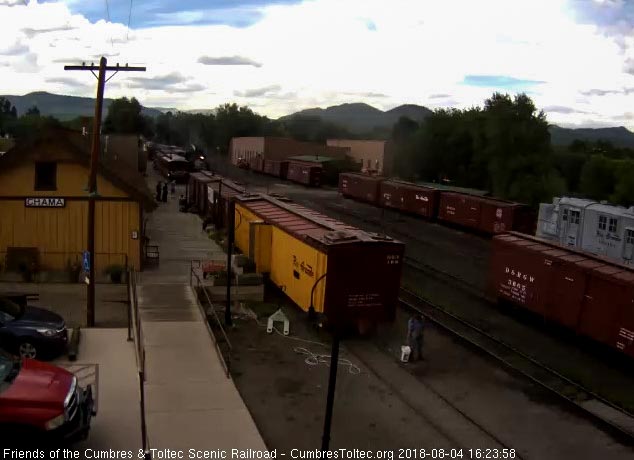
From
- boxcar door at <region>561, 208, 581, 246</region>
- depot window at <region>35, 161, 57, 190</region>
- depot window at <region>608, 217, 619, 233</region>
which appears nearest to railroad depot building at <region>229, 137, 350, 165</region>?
boxcar door at <region>561, 208, 581, 246</region>

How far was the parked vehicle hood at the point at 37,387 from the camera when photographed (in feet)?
→ 27.2

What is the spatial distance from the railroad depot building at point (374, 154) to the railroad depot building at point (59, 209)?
203ft

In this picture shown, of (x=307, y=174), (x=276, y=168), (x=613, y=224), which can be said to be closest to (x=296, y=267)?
(x=613, y=224)

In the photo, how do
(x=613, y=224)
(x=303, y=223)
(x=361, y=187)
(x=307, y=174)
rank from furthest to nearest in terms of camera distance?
(x=307, y=174)
(x=361, y=187)
(x=613, y=224)
(x=303, y=223)

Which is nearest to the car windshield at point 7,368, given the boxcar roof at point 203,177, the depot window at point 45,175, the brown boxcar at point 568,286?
the brown boxcar at point 568,286

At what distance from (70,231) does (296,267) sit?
31.3 feet

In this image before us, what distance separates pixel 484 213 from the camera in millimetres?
38719

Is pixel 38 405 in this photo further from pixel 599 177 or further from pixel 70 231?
pixel 599 177

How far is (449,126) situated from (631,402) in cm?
7144

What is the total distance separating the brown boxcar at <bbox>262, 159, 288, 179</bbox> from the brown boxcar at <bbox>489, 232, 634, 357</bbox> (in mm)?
59230

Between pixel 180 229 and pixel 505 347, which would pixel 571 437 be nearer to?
pixel 505 347

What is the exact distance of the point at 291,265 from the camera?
2012 cm

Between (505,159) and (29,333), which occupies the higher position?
(505,159)

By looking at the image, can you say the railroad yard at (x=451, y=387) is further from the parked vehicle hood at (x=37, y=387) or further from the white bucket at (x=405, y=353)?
the parked vehicle hood at (x=37, y=387)
